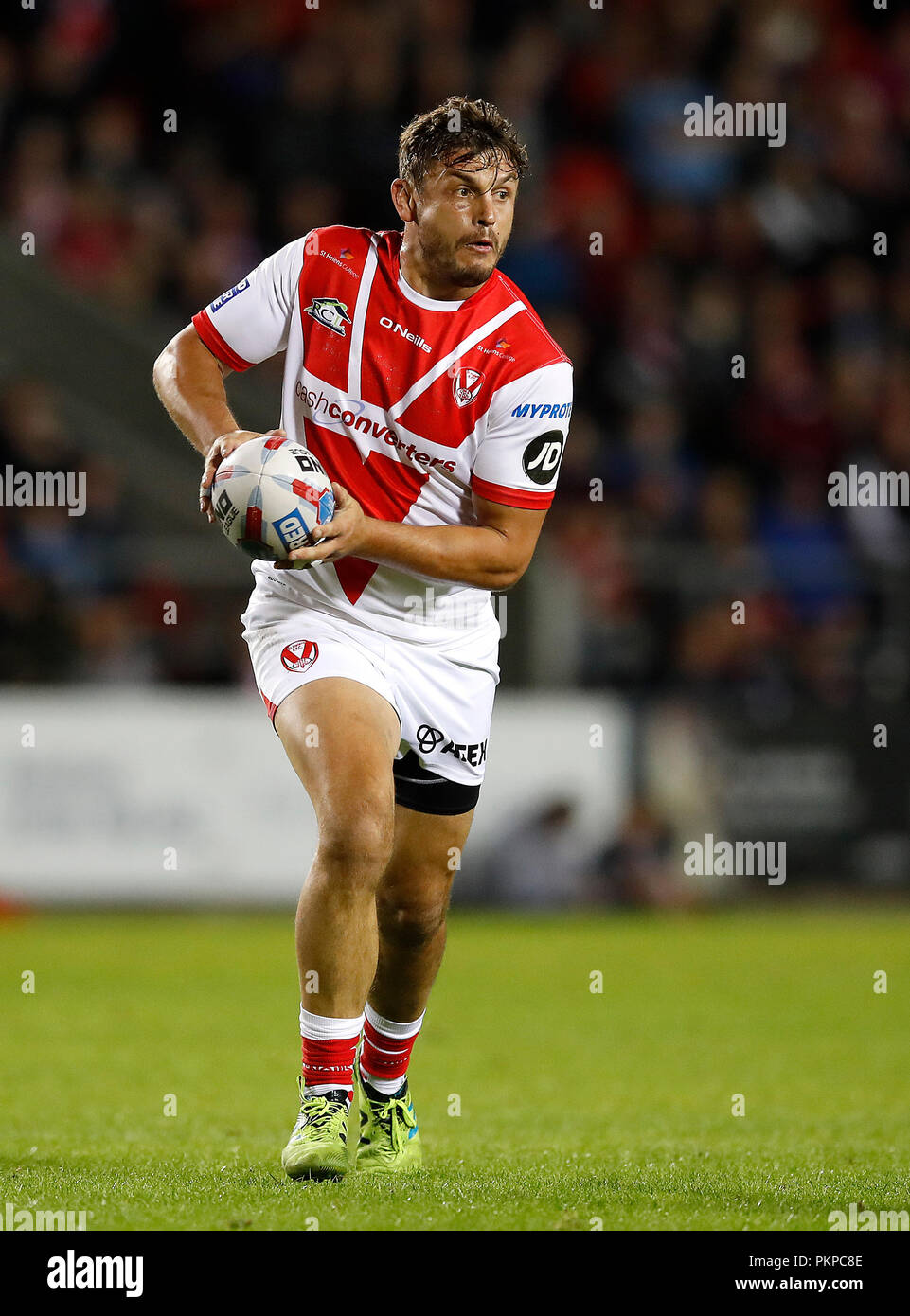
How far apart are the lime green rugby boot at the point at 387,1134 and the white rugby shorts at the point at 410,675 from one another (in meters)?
0.92

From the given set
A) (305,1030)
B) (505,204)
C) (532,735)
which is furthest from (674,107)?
(305,1030)

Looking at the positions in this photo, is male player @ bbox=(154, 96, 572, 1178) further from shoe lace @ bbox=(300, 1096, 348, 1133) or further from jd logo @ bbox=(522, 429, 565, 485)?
shoe lace @ bbox=(300, 1096, 348, 1133)

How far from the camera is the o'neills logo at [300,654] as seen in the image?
5457 millimetres

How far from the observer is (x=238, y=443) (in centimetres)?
527

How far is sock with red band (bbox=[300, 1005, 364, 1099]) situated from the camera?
514 centimetres

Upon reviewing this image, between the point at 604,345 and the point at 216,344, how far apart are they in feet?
39.3

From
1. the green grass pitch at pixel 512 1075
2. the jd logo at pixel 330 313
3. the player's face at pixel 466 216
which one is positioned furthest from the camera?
the jd logo at pixel 330 313

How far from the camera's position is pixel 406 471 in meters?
5.70

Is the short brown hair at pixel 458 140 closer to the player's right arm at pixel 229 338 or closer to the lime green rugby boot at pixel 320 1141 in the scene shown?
the player's right arm at pixel 229 338

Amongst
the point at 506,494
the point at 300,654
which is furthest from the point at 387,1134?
the point at 506,494

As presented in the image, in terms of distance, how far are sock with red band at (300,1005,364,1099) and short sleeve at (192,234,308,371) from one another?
2.05 m

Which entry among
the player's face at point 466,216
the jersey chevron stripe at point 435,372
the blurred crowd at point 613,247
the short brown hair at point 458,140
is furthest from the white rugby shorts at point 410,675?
the blurred crowd at point 613,247
